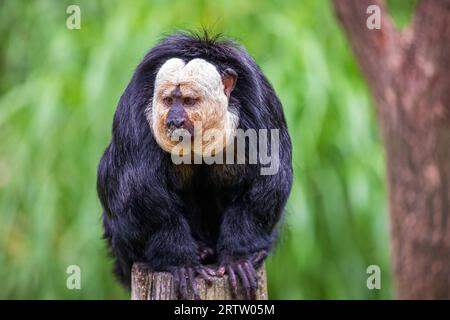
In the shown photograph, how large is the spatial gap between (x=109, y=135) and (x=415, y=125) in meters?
2.30

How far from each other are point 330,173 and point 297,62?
79cm

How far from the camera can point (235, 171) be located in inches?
138

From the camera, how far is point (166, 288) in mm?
3375

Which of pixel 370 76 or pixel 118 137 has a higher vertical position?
pixel 370 76

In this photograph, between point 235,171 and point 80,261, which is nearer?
point 235,171

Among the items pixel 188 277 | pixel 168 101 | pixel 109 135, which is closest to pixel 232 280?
pixel 188 277

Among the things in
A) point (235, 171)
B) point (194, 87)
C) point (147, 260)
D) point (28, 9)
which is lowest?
point (147, 260)

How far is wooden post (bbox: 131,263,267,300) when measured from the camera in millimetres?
3340

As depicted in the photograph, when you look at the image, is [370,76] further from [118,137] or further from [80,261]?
[80,261]

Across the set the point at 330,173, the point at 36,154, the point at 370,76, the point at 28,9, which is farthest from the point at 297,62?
the point at 28,9

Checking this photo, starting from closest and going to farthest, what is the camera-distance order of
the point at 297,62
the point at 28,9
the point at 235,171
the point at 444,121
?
the point at 235,171
the point at 444,121
the point at 297,62
the point at 28,9

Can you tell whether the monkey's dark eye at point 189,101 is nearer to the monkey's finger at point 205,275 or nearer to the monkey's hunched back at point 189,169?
the monkey's hunched back at point 189,169

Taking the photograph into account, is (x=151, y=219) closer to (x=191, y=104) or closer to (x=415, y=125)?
(x=191, y=104)

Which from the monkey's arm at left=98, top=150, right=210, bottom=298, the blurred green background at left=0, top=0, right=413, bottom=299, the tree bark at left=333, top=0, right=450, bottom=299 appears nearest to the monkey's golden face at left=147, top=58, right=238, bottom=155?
the monkey's arm at left=98, top=150, right=210, bottom=298
